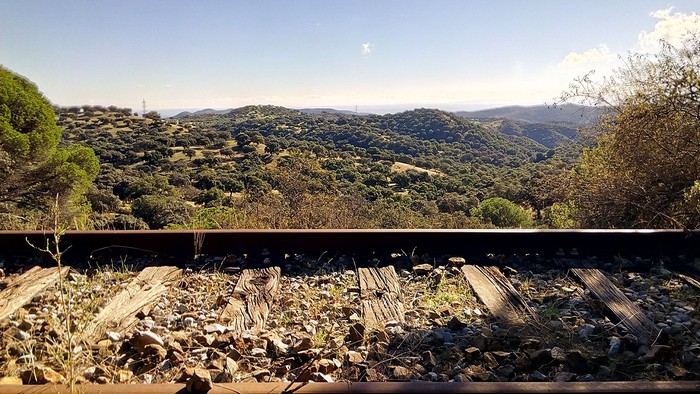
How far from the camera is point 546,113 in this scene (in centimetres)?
6769

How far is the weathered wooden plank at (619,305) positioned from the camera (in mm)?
2669

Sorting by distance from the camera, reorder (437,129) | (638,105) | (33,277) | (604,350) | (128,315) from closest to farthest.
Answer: (604,350) → (128,315) → (33,277) → (638,105) → (437,129)

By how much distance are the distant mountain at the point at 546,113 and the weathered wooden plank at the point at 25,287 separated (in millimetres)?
8254

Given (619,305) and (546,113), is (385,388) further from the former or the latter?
(546,113)

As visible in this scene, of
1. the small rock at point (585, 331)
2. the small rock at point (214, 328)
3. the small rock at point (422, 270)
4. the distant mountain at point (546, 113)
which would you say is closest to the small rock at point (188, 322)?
the small rock at point (214, 328)

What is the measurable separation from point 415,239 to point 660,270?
190cm

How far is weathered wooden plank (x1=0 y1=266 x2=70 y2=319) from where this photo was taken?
293 cm

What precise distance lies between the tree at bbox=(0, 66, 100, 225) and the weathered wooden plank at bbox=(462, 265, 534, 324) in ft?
45.1

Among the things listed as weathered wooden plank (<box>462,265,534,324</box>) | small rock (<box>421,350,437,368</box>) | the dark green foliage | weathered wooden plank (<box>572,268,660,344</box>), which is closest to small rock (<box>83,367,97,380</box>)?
small rock (<box>421,350,437,368</box>)

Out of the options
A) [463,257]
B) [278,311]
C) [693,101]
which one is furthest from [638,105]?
[278,311]

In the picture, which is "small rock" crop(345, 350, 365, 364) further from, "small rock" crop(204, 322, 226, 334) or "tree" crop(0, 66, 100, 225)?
"tree" crop(0, 66, 100, 225)

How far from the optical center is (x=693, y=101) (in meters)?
6.50

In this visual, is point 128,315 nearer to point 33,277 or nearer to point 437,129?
point 33,277

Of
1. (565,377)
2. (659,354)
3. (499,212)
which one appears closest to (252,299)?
(565,377)
